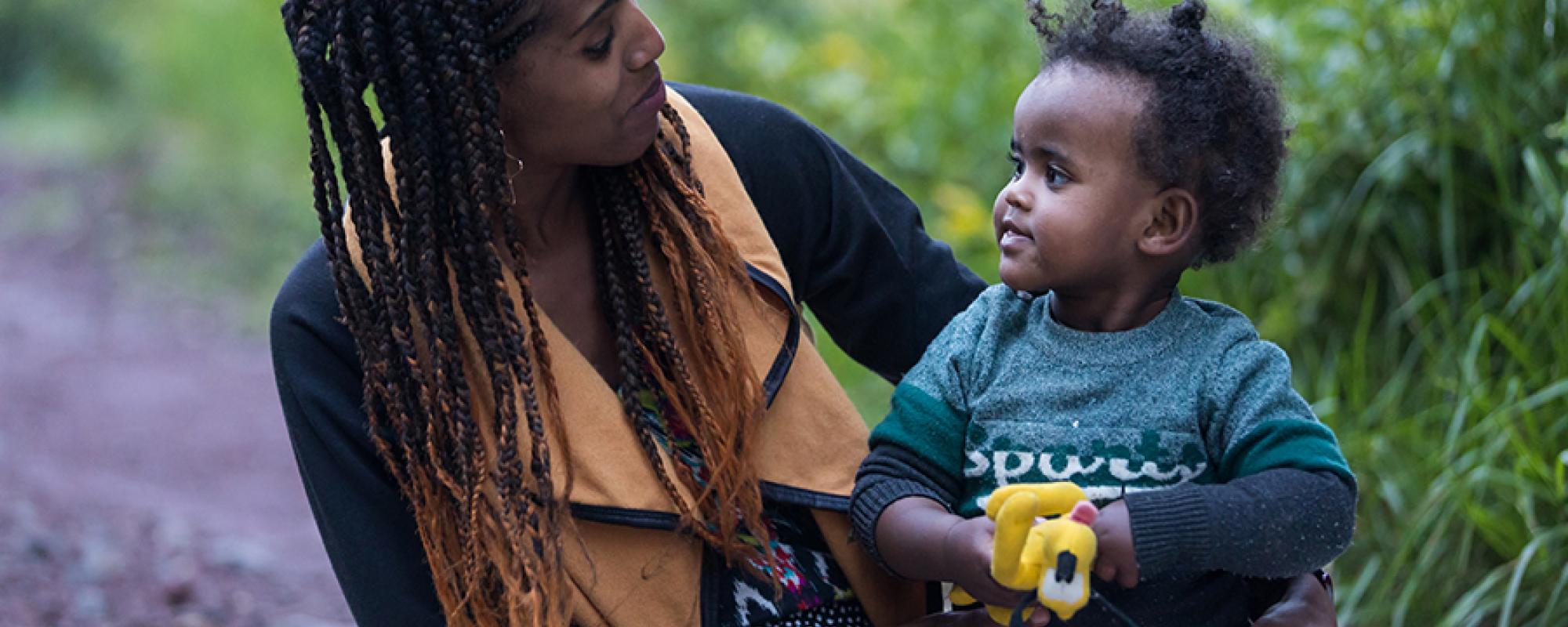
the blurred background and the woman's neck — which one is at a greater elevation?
the woman's neck

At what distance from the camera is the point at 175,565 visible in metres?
3.89

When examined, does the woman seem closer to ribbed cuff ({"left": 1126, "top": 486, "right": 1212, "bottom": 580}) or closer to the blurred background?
ribbed cuff ({"left": 1126, "top": 486, "right": 1212, "bottom": 580})

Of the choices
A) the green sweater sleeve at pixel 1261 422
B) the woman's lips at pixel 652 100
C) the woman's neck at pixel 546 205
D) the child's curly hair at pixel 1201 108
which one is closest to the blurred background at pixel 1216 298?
the child's curly hair at pixel 1201 108

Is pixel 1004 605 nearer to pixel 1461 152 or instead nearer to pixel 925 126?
pixel 1461 152

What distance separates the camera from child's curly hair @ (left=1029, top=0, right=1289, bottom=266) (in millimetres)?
1729

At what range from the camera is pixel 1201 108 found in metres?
1.73

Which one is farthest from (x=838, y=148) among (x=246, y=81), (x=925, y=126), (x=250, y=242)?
(x=246, y=81)

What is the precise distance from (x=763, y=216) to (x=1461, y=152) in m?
1.68

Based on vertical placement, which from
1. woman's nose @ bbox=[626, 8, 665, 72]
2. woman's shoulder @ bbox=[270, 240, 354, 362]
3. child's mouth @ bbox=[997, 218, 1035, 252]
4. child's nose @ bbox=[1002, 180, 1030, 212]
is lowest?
woman's shoulder @ bbox=[270, 240, 354, 362]

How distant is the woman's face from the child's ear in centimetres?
59

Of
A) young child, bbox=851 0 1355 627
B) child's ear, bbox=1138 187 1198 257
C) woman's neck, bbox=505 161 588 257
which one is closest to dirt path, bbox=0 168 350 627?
woman's neck, bbox=505 161 588 257

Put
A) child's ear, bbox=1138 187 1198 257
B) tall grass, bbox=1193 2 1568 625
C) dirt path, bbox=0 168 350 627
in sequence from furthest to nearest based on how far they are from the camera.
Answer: dirt path, bbox=0 168 350 627, tall grass, bbox=1193 2 1568 625, child's ear, bbox=1138 187 1198 257

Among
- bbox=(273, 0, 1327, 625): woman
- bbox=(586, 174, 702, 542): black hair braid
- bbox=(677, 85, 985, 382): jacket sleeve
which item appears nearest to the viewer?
bbox=(273, 0, 1327, 625): woman

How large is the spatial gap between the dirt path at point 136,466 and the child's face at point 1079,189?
2.43 meters
